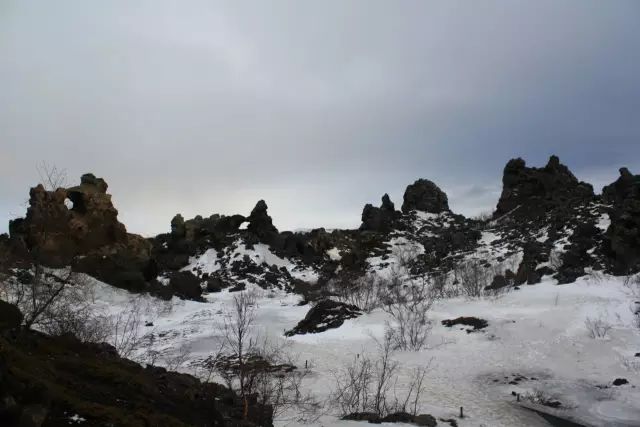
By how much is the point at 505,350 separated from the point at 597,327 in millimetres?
3512

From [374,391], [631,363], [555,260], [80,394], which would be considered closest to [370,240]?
[555,260]

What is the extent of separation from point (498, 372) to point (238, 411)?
11298mm

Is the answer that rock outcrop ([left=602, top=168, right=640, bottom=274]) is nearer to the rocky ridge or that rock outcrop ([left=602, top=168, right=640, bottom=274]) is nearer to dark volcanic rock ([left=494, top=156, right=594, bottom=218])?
the rocky ridge

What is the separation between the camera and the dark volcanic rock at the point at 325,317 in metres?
24.6

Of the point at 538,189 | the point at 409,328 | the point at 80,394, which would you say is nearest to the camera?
the point at 80,394

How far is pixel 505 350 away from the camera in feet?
57.9

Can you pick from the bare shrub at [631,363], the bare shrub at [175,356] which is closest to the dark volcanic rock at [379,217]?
the bare shrub at [175,356]

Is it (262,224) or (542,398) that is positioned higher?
(262,224)

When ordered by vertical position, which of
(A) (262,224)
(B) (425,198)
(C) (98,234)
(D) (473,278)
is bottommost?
(D) (473,278)

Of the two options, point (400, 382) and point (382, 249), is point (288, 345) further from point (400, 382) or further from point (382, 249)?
point (382, 249)

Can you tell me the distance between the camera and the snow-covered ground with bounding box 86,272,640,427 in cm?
1241

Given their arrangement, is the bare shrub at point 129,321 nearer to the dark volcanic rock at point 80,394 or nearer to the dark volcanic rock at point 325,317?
the dark volcanic rock at point 325,317

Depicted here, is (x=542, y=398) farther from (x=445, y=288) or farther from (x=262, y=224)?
(x=262, y=224)

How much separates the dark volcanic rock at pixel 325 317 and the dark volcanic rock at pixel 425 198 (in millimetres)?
49265
